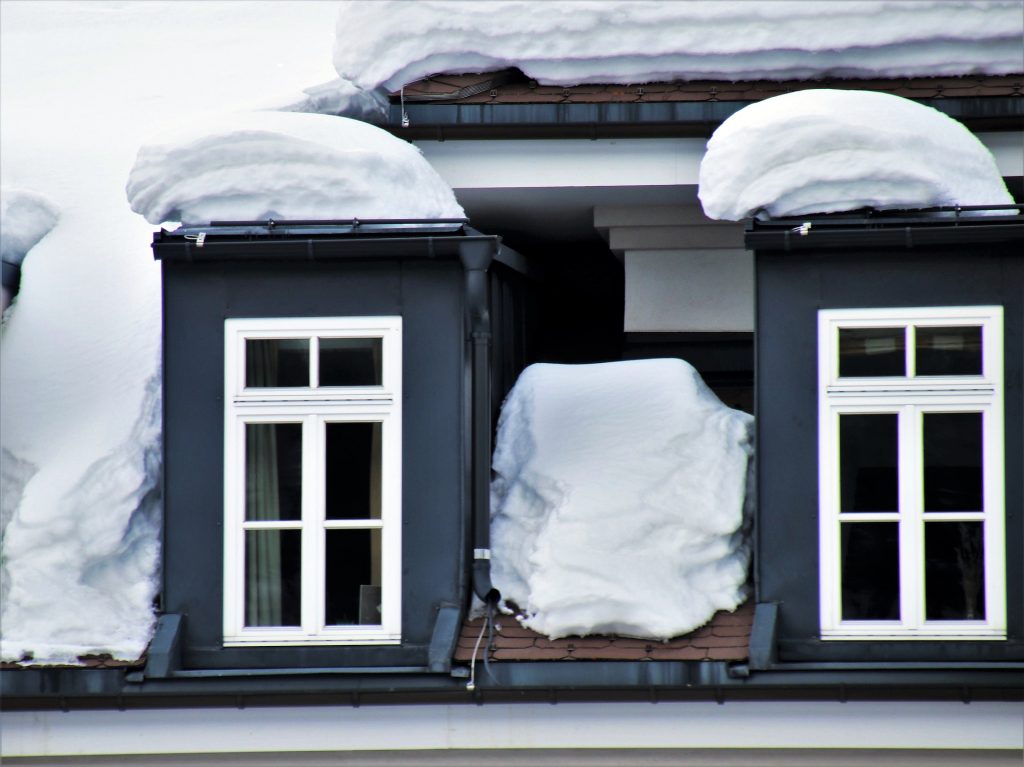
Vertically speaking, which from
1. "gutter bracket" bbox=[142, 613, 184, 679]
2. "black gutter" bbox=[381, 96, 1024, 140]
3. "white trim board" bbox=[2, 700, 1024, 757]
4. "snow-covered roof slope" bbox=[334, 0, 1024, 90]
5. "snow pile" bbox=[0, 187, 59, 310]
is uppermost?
"snow-covered roof slope" bbox=[334, 0, 1024, 90]

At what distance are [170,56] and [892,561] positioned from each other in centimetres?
825

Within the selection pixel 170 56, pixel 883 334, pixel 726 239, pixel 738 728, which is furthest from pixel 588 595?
pixel 170 56

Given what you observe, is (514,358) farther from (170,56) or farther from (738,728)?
(170,56)

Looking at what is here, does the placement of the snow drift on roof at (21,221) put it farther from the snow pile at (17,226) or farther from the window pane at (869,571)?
the window pane at (869,571)

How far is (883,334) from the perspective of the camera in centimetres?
699

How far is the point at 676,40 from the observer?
8.59 meters

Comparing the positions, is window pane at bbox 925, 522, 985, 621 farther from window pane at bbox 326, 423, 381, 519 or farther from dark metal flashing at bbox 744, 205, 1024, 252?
window pane at bbox 326, 423, 381, 519

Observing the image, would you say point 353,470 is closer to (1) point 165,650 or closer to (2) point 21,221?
(1) point 165,650

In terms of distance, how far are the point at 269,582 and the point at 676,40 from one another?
13.8 ft

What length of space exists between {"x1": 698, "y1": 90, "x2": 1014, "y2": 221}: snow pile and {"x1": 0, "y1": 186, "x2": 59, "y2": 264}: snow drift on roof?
4.39 meters

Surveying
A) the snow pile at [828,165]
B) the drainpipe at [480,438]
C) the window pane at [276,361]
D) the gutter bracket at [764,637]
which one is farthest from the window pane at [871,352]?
the window pane at [276,361]

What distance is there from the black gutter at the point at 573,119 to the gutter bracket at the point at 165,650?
3278 mm

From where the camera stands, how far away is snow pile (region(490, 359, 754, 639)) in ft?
23.1

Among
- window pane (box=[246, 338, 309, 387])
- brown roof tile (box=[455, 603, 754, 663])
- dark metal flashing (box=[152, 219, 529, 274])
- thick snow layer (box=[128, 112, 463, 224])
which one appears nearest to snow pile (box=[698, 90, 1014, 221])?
dark metal flashing (box=[152, 219, 529, 274])
